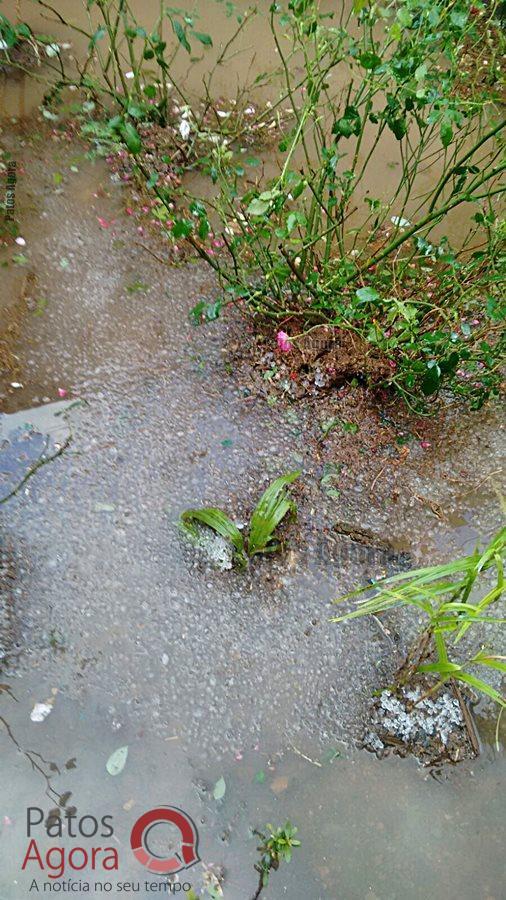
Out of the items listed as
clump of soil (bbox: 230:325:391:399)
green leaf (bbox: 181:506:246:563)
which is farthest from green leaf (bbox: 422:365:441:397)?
green leaf (bbox: 181:506:246:563)

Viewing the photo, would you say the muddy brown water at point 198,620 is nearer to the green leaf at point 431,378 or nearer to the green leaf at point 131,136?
the green leaf at point 431,378

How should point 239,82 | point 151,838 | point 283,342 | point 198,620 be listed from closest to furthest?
1. point 151,838
2. point 198,620
3. point 283,342
4. point 239,82

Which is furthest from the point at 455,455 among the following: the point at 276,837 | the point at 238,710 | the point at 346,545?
the point at 276,837

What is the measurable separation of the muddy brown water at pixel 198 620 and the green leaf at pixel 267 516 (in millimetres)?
85

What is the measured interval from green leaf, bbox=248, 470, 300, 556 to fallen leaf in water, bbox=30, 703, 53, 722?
27.0 inches

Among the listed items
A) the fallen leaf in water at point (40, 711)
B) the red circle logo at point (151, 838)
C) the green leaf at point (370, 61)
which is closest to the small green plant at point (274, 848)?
the red circle logo at point (151, 838)

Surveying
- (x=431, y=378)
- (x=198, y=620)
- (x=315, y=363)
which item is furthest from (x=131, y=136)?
(x=198, y=620)

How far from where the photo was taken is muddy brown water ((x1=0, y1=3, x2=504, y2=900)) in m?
1.61

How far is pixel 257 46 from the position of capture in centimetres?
328

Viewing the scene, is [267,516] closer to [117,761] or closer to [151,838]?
[117,761]

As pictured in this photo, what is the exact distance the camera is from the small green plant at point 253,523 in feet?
6.28

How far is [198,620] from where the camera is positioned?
1847 millimetres

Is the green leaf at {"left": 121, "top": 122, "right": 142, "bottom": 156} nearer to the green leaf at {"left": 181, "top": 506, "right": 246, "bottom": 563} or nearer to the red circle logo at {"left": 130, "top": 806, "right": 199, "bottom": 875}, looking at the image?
the green leaf at {"left": 181, "top": 506, "right": 246, "bottom": 563}

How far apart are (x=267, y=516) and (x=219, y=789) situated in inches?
28.8
